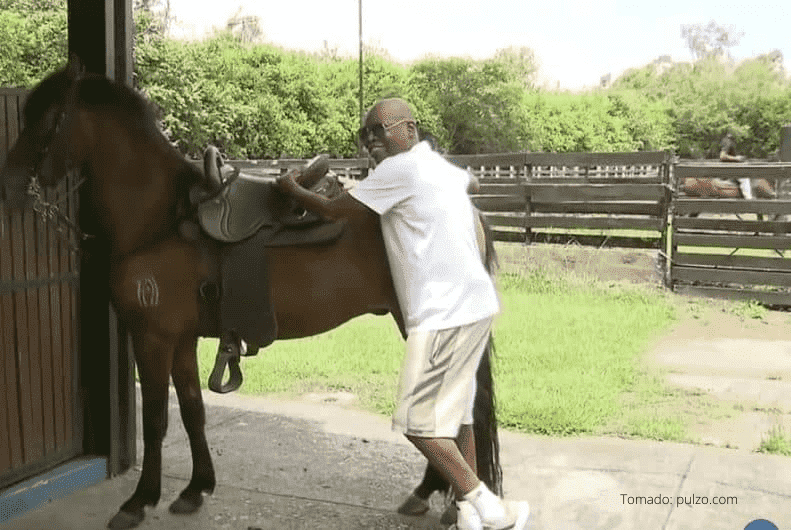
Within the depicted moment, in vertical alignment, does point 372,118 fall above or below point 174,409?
above

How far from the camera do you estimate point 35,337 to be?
3.91 meters

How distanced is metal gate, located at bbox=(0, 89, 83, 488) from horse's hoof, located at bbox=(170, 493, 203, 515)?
0.72 metres

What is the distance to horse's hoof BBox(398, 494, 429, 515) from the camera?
379 centimetres

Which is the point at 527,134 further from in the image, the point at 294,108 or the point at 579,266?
the point at 579,266

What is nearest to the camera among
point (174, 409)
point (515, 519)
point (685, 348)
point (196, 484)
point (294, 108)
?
point (515, 519)

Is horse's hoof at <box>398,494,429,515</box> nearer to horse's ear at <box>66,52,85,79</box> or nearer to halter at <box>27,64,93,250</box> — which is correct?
halter at <box>27,64,93,250</box>

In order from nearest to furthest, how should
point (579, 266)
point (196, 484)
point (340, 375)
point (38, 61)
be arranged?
1. point (196, 484)
2. point (340, 375)
3. point (579, 266)
4. point (38, 61)

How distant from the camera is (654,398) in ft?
19.3

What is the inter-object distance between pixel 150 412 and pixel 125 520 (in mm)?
473

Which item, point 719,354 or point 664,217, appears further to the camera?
point 664,217

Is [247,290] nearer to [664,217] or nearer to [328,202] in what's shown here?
[328,202]

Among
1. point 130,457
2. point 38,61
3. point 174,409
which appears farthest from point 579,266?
point 38,61

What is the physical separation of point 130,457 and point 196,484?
722mm

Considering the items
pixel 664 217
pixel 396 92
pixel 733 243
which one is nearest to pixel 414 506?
pixel 396 92
